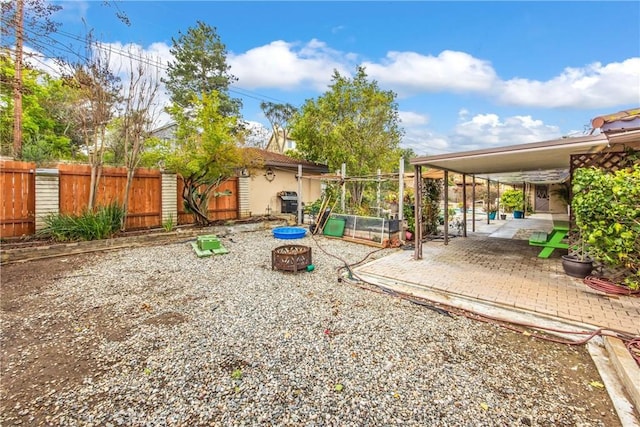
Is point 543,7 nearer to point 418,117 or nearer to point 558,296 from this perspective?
point 558,296

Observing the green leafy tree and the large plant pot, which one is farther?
the green leafy tree

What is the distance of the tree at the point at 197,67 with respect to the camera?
18.5m

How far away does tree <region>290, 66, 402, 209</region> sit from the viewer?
480 inches

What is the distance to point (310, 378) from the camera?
232cm

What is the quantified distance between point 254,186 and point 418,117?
13762 mm

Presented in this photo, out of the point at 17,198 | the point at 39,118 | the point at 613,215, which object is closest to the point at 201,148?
the point at 17,198

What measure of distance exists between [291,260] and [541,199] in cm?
2245

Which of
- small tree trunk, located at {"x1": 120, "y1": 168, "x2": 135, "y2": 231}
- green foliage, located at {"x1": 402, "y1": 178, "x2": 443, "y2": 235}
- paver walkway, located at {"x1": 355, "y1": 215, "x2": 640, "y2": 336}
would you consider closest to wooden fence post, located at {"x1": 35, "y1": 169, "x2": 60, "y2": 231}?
small tree trunk, located at {"x1": 120, "y1": 168, "x2": 135, "y2": 231}

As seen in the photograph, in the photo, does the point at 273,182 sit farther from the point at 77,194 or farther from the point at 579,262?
the point at 579,262

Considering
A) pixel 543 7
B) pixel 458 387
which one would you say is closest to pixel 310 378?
pixel 458 387

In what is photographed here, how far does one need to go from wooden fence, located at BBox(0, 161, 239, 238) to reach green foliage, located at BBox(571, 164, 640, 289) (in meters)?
9.93

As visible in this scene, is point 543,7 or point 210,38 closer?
point 543,7

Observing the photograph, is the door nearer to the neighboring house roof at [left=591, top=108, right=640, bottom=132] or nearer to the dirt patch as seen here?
the neighboring house roof at [left=591, top=108, right=640, bottom=132]

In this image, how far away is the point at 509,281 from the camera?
4.70m
